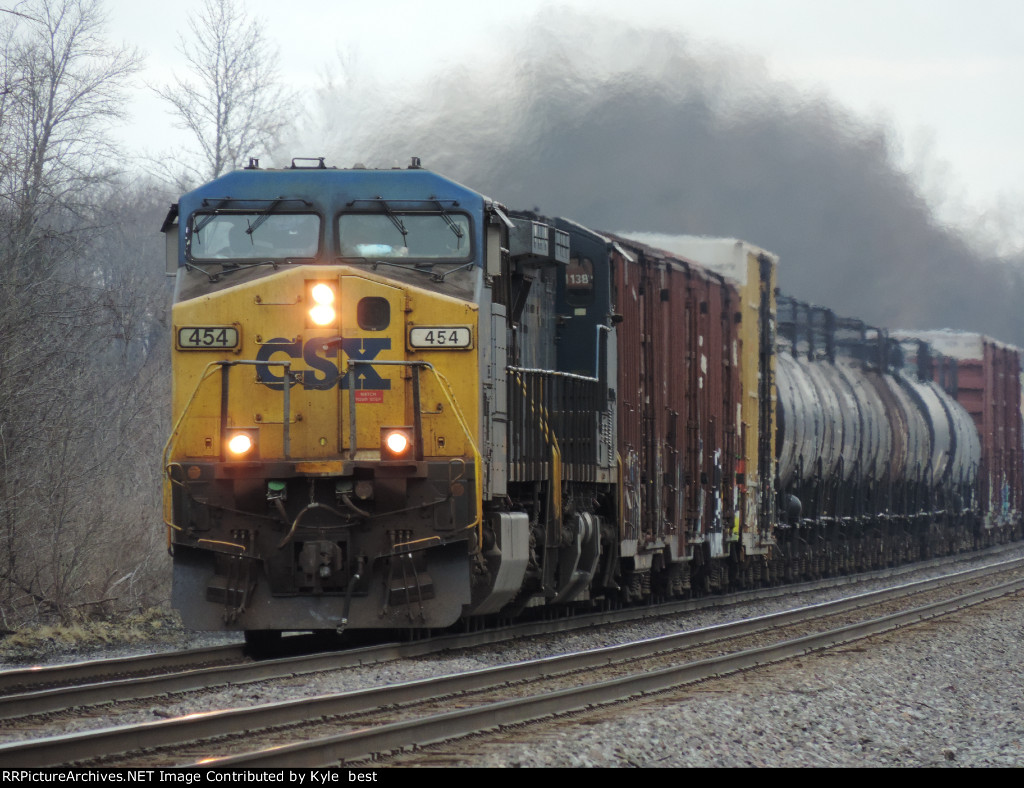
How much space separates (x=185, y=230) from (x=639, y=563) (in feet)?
Answer: 22.6

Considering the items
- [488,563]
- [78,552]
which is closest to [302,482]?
[488,563]

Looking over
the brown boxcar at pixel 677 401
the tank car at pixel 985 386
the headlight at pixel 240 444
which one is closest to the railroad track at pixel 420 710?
the headlight at pixel 240 444

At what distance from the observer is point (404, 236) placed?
447 inches

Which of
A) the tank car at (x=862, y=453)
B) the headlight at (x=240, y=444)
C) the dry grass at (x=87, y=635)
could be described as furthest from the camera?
the tank car at (x=862, y=453)

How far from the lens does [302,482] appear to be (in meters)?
11.0

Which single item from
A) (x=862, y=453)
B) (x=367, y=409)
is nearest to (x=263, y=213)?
(x=367, y=409)

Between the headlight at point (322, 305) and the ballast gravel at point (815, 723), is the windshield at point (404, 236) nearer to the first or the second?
the headlight at point (322, 305)

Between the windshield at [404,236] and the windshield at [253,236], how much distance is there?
27cm

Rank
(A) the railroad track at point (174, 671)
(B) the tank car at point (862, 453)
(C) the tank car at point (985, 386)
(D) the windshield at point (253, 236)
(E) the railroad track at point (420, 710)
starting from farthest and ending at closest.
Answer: (C) the tank car at point (985, 386) → (B) the tank car at point (862, 453) → (D) the windshield at point (253, 236) → (A) the railroad track at point (174, 671) → (E) the railroad track at point (420, 710)

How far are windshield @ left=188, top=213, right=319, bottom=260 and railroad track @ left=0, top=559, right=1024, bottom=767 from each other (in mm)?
3556

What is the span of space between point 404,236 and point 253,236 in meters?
1.15

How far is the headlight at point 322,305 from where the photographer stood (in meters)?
10.9

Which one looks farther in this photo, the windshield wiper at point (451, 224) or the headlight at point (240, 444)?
the windshield wiper at point (451, 224)
